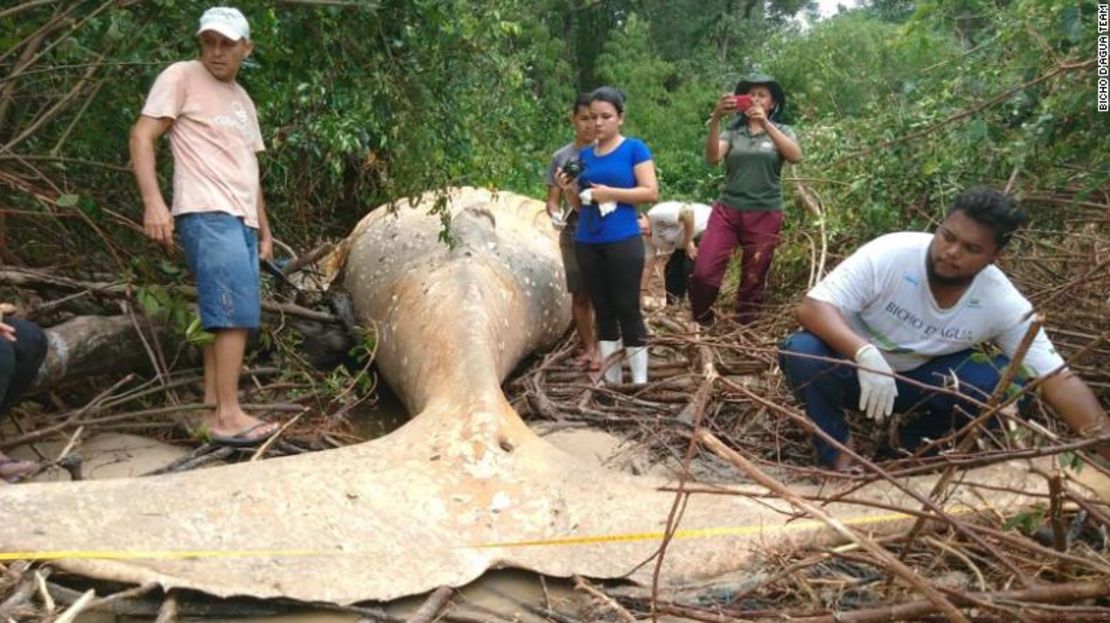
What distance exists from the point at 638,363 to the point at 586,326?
511mm

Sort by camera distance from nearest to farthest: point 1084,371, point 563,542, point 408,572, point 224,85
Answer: point 408,572, point 563,542, point 1084,371, point 224,85

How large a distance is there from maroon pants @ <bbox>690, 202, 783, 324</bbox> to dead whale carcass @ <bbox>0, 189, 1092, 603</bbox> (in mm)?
1804

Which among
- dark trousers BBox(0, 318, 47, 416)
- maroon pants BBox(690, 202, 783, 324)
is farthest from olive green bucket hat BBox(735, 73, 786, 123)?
dark trousers BBox(0, 318, 47, 416)

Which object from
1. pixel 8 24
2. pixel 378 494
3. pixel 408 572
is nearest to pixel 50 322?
pixel 8 24

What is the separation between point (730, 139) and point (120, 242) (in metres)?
2.90

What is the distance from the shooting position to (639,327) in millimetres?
4594

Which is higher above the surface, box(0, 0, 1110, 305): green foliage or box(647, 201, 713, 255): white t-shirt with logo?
box(0, 0, 1110, 305): green foliage

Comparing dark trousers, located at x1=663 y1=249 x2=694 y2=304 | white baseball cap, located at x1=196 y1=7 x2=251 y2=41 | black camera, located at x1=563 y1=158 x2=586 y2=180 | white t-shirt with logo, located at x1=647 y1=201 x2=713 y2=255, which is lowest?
dark trousers, located at x1=663 y1=249 x2=694 y2=304

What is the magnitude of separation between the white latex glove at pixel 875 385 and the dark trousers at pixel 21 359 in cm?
251

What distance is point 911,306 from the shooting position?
3.39 m

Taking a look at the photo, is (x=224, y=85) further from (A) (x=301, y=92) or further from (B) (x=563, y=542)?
(B) (x=563, y=542)

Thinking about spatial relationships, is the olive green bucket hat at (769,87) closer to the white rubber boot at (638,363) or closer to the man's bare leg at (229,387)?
the white rubber boot at (638,363)

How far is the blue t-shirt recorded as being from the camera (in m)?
4.51

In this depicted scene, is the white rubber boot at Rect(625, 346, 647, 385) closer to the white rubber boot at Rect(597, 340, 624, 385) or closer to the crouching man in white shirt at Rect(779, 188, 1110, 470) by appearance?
the white rubber boot at Rect(597, 340, 624, 385)
